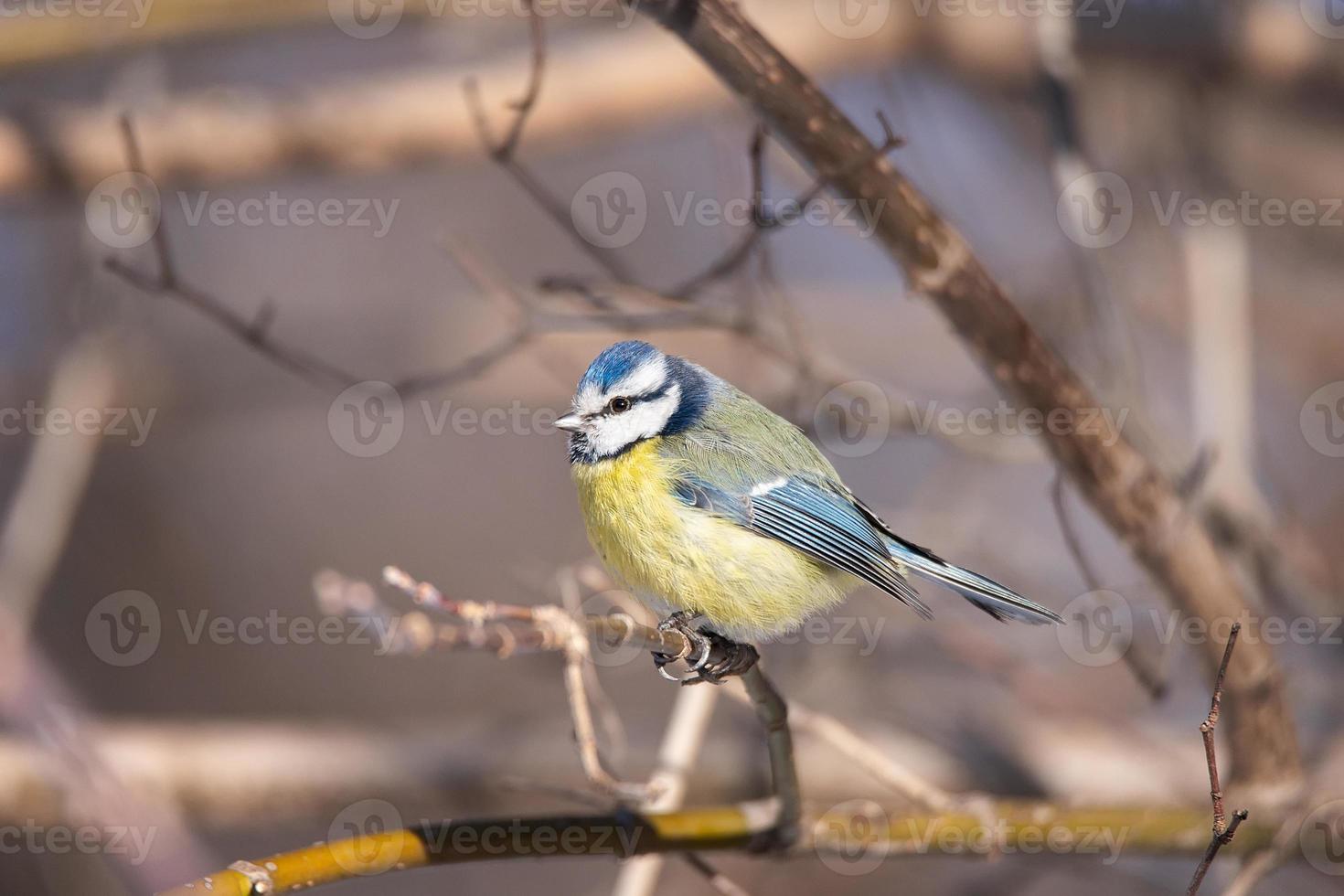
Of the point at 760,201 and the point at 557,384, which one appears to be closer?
the point at 760,201

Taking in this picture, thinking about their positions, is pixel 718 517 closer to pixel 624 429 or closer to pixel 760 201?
pixel 624 429

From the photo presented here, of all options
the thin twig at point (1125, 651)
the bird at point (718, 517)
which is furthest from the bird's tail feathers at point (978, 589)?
the thin twig at point (1125, 651)

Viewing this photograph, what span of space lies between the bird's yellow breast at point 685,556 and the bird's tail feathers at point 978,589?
0.77ft

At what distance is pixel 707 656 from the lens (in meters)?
2.07

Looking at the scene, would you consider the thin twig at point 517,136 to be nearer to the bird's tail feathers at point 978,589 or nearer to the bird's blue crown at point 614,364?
the bird's blue crown at point 614,364

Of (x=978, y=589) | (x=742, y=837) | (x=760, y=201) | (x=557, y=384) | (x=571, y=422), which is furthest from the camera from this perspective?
(x=557, y=384)

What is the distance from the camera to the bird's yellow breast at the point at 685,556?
2205 millimetres

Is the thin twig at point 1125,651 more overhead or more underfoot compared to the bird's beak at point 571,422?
more underfoot

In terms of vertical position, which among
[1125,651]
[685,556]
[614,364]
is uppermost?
[614,364]

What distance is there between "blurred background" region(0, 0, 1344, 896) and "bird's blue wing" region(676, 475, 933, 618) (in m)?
0.38

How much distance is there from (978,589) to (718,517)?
0.54 metres

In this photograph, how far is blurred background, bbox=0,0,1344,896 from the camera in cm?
293

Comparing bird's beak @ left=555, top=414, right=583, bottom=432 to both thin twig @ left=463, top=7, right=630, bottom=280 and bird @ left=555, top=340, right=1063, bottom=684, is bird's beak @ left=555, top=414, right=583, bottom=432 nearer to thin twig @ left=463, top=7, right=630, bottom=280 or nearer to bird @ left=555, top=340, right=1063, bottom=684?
bird @ left=555, top=340, right=1063, bottom=684

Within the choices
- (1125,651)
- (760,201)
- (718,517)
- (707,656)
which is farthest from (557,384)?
(1125,651)
